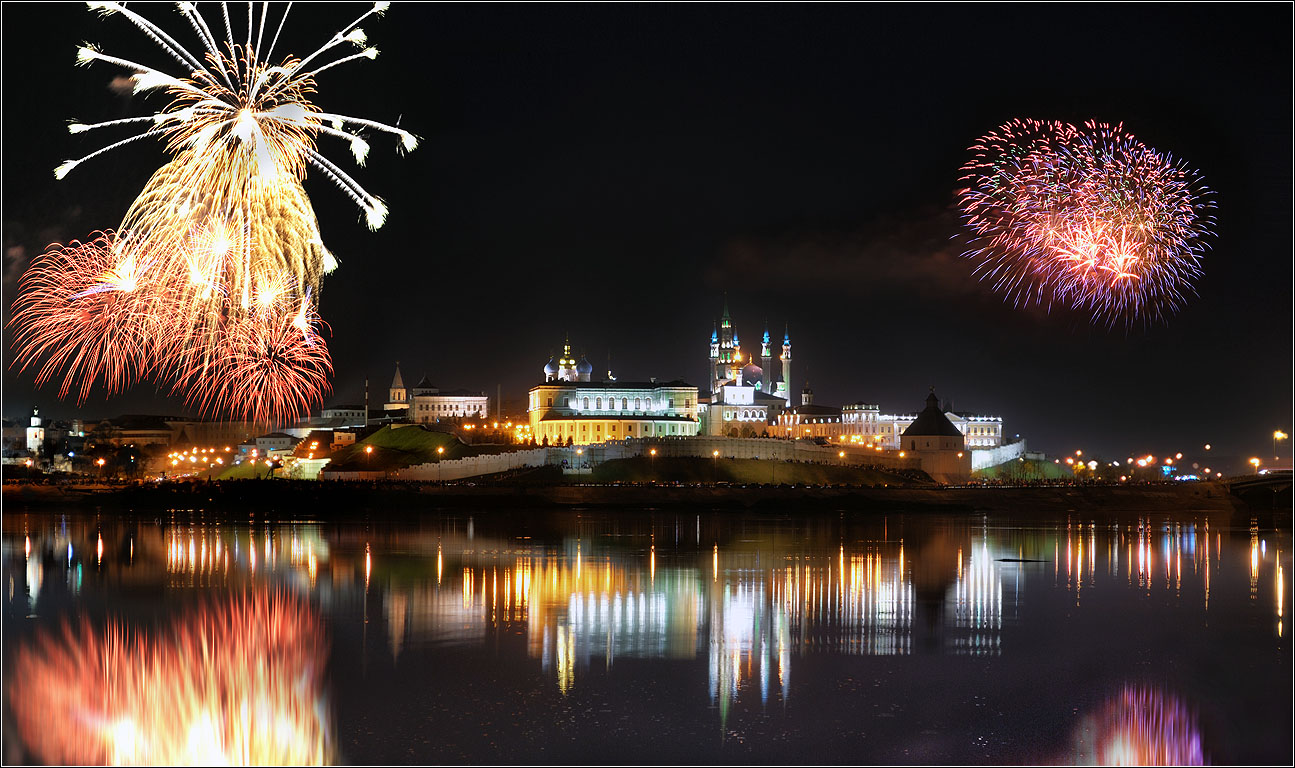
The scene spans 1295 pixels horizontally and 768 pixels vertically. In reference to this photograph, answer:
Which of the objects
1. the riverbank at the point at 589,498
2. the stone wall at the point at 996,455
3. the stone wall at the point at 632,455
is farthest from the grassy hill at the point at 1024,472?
the riverbank at the point at 589,498

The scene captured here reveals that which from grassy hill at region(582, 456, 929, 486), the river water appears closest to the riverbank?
grassy hill at region(582, 456, 929, 486)

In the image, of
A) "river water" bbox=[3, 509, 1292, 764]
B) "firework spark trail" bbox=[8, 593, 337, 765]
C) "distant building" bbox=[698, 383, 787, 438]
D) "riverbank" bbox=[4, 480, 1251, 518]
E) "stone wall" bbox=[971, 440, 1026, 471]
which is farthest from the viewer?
"distant building" bbox=[698, 383, 787, 438]

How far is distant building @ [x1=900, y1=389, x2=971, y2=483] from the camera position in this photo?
96.4 m

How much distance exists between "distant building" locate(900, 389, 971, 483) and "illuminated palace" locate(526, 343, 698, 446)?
21166 mm

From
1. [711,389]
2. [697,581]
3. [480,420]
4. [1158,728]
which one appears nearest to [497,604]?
[697,581]

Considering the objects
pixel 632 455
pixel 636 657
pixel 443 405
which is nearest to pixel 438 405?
pixel 443 405

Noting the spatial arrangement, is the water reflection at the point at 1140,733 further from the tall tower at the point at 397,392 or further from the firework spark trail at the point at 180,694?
the tall tower at the point at 397,392

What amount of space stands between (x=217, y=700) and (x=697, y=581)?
14855 mm

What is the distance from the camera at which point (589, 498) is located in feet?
238

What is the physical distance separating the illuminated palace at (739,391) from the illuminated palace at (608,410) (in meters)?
3.30

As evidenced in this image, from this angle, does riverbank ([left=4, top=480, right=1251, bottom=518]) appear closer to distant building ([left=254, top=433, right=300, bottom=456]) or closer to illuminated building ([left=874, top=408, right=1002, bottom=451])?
distant building ([left=254, top=433, right=300, bottom=456])

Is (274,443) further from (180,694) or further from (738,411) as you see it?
(180,694)

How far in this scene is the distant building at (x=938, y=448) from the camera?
96.4m

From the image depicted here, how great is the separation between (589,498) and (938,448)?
35450mm
